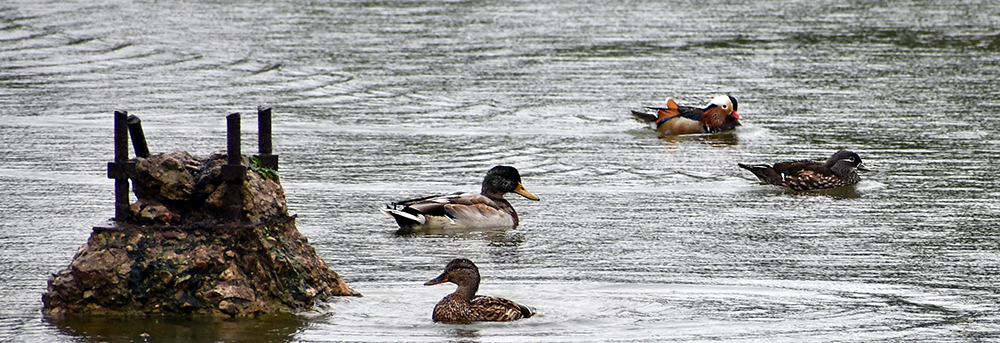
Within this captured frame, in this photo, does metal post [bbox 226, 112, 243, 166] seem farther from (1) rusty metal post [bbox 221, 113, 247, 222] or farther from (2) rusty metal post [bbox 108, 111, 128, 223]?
(2) rusty metal post [bbox 108, 111, 128, 223]

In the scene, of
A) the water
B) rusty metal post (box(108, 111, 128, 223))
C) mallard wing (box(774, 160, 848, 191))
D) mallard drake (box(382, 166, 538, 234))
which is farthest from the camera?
mallard wing (box(774, 160, 848, 191))

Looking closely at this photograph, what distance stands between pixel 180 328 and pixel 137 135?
1187mm

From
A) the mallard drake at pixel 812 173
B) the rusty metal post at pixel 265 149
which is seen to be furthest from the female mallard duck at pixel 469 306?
the mallard drake at pixel 812 173

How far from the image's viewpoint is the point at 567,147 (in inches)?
664

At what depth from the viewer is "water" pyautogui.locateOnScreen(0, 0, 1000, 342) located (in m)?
9.45

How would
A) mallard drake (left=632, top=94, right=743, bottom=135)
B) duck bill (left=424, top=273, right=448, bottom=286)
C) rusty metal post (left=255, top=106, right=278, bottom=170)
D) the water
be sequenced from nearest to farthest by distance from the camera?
duck bill (left=424, top=273, right=448, bottom=286) < the water < rusty metal post (left=255, top=106, right=278, bottom=170) < mallard drake (left=632, top=94, right=743, bottom=135)

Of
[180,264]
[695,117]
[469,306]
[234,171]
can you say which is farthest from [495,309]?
[695,117]

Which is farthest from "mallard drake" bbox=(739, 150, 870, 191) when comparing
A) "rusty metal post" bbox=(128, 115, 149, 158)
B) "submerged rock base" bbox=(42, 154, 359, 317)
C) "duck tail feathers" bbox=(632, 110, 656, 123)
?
"rusty metal post" bbox=(128, 115, 149, 158)

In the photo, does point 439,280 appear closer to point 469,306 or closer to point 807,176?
point 469,306

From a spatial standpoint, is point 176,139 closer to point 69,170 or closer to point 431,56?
point 69,170

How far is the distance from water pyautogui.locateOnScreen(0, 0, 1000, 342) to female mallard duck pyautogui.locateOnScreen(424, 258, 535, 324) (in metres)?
0.08

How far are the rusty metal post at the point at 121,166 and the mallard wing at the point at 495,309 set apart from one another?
214 centimetres

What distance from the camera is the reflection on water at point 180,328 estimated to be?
8.66 meters

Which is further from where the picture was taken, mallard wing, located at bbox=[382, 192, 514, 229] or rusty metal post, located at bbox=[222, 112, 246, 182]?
mallard wing, located at bbox=[382, 192, 514, 229]
